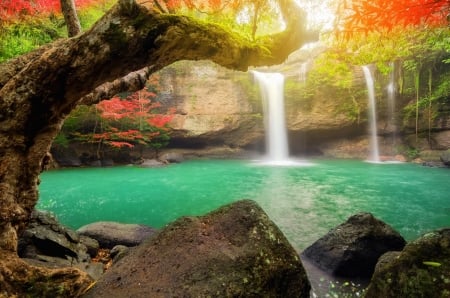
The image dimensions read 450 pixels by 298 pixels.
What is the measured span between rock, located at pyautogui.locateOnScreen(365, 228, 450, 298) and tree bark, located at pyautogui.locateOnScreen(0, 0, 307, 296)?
2745mm

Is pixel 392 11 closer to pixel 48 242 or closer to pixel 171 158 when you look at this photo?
pixel 48 242

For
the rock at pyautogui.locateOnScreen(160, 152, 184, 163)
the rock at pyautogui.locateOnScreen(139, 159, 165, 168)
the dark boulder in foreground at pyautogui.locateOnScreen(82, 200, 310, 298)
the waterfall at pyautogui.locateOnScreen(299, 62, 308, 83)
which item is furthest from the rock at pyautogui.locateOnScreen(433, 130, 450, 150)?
the dark boulder in foreground at pyautogui.locateOnScreen(82, 200, 310, 298)

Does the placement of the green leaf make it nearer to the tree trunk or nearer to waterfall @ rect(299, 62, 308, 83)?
the tree trunk

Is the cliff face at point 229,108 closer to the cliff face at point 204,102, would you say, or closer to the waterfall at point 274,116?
the cliff face at point 204,102

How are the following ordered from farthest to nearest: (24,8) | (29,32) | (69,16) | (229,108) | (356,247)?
1. (229,108)
2. (29,32)
3. (24,8)
4. (356,247)
5. (69,16)

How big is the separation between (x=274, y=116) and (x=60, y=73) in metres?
23.1

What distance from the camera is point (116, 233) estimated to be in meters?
6.24

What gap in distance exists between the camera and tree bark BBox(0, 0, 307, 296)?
255 cm

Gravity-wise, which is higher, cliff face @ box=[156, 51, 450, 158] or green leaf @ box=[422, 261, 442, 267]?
cliff face @ box=[156, 51, 450, 158]

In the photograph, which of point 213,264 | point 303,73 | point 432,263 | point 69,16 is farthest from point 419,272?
A: point 303,73

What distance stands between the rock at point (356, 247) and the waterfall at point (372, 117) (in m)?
20.1

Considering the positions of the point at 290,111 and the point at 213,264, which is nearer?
the point at 213,264

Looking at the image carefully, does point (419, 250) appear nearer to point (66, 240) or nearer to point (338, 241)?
point (338, 241)

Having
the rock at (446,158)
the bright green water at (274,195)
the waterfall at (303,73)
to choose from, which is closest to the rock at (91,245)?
the bright green water at (274,195)
